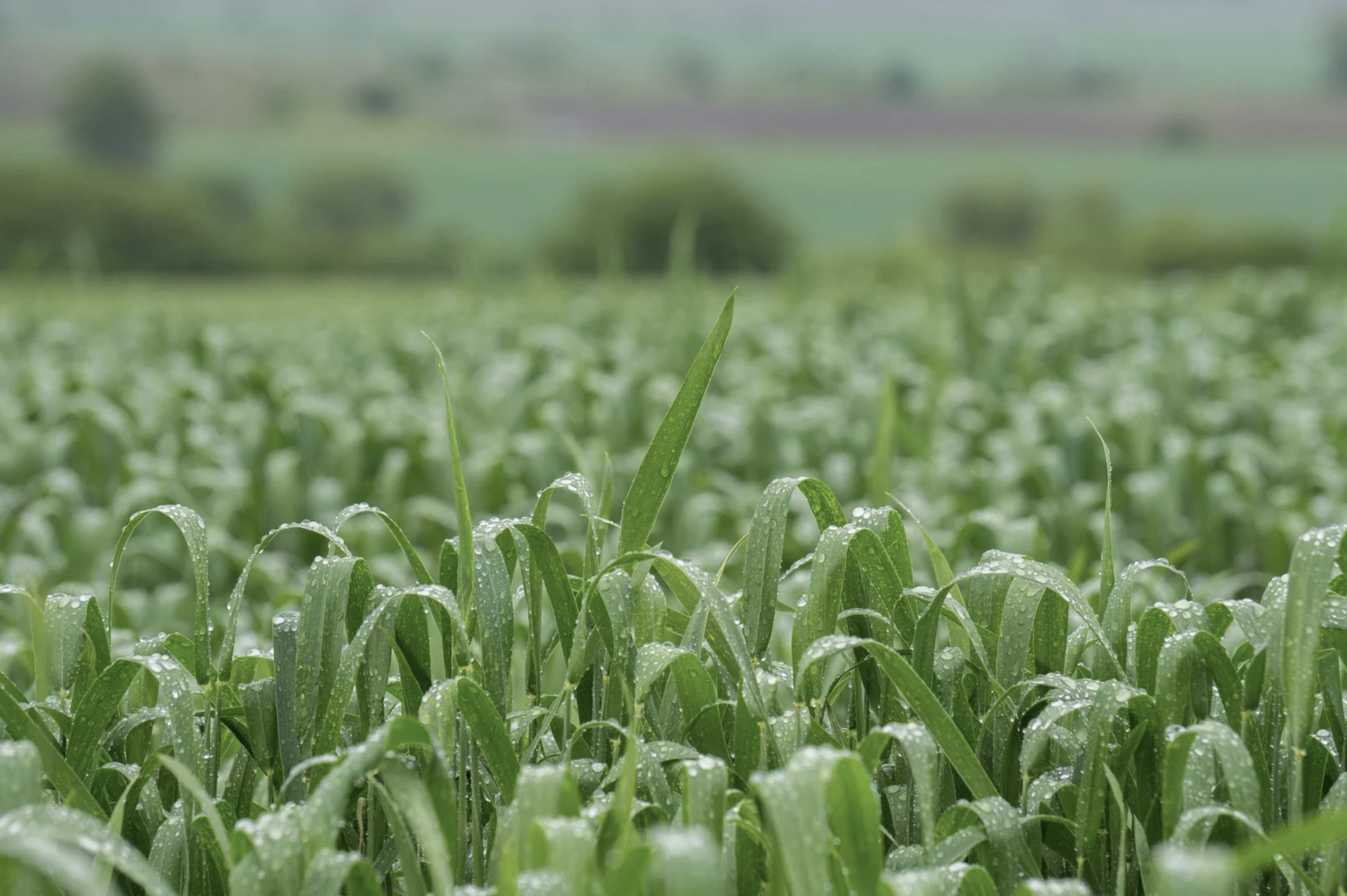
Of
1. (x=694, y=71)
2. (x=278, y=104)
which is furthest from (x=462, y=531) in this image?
(x=694, y=71)

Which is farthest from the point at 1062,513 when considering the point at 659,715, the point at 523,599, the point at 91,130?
the point at 91,130

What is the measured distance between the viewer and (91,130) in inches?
3725

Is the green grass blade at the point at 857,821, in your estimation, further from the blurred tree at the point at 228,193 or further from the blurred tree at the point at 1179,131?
the blurred tree at the point at 1179,131

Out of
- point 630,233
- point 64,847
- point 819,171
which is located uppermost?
point 819,171

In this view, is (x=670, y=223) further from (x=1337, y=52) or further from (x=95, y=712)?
(x=1337, y=52)

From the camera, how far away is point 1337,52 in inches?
4055

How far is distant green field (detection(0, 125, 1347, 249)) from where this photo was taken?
232 feet

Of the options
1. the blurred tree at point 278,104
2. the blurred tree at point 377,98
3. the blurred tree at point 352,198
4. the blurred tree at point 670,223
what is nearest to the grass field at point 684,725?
the blurred tree at point 670,223

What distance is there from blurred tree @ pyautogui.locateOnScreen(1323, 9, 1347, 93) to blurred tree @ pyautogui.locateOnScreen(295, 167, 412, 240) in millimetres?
69050

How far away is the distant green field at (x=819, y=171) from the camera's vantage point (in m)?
70.8

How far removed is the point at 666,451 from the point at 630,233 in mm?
39690

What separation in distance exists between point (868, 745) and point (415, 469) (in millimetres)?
3690

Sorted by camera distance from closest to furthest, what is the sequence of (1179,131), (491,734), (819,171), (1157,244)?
(491,734)
(1157,244)
(819,171)
(1179,131)

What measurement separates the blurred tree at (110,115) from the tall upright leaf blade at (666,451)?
3984 inches
